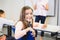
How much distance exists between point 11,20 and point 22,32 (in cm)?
64

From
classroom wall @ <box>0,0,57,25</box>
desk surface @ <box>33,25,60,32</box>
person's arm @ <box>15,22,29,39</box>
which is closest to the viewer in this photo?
person's arm @ <box>15,22,29,39</box>

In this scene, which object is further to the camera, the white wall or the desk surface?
the white wall

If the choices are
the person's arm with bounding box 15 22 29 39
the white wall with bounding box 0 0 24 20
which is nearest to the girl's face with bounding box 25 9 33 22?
the person's arm with bounding box 15 22 29 39

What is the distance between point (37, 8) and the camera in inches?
78.1

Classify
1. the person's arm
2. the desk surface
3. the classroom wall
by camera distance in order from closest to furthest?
the person's arm
the desk surface
the classroom wall

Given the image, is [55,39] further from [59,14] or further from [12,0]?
[12,0]

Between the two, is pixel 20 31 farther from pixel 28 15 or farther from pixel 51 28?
pixel 51 28

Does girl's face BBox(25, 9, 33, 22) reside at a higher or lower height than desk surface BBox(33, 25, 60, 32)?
higher

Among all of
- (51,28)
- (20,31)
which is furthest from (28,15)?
(51,28)

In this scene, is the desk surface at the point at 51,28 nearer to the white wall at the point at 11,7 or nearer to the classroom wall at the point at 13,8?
the classroom wall at the point at 13,8

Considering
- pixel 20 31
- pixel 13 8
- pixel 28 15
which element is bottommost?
pixel 20 31

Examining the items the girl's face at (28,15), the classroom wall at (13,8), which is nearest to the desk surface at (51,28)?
the classroom wall at (13,8)

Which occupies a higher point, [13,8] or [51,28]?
[13,8]

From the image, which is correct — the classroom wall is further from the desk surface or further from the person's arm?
the person's arm
